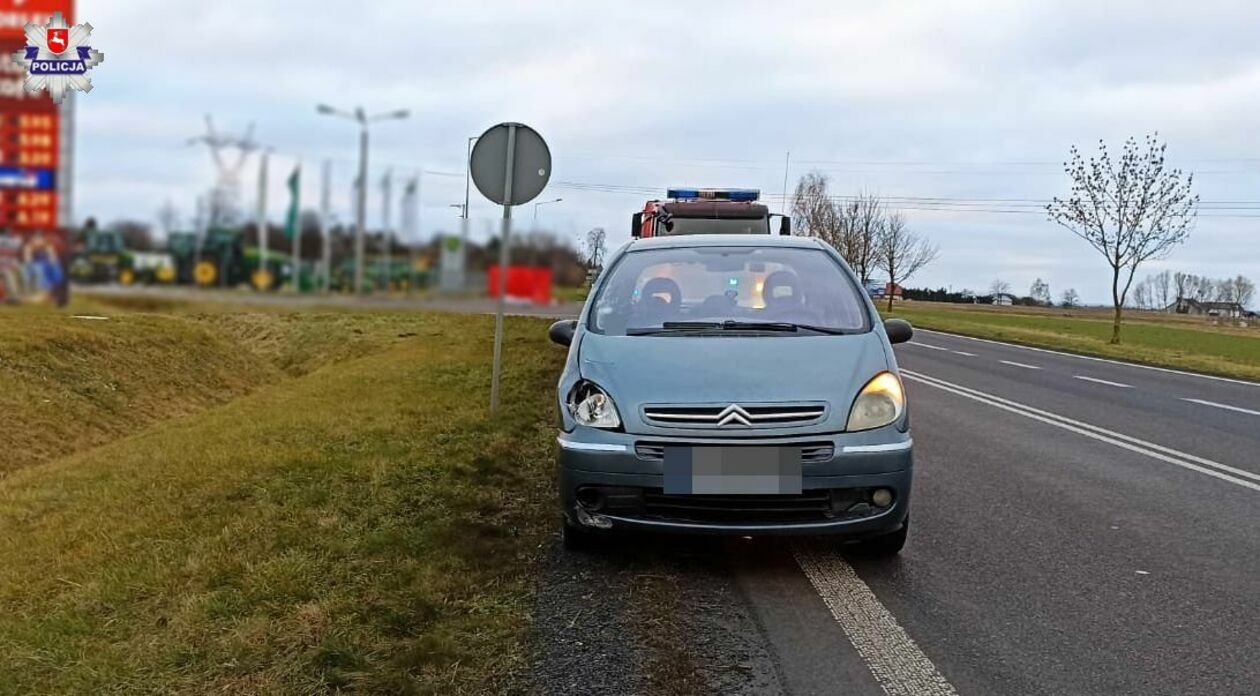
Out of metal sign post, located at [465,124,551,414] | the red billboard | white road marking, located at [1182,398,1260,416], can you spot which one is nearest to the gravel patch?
the red billboard

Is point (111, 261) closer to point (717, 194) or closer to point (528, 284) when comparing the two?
point (528, 284)

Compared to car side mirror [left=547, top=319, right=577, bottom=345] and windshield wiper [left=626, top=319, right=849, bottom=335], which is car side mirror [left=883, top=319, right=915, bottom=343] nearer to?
windshield wiper [left=626, top=319, right=849, bottom=335]

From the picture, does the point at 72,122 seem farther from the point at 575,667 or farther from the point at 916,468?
the point at 916,468

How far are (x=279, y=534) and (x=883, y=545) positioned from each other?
2.98 meters

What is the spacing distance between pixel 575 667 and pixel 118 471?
5.38 meters

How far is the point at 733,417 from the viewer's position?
346 centimetres

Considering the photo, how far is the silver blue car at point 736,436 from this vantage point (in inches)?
136

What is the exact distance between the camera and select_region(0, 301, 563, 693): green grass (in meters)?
2.79

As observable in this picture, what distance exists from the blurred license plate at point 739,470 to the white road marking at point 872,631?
524mm

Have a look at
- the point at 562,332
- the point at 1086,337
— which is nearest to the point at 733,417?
the point at 562,332

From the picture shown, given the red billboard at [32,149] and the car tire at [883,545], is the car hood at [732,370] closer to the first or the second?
the car tire at [883,545]

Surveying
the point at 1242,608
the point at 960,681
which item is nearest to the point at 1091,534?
the point at 1242,608

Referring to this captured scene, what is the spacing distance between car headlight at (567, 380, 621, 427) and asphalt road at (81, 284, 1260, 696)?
71 cm

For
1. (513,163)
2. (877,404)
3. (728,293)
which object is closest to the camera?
(877,404)
